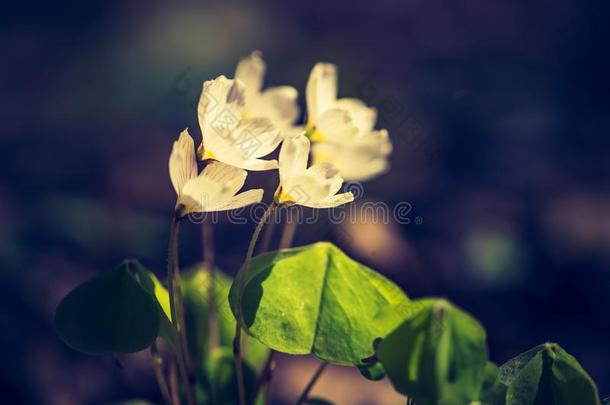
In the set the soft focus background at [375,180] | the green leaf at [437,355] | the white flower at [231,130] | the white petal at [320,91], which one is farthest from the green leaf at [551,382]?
the soft focus background at [375,180]

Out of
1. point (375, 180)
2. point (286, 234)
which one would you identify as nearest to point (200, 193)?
point (286, 234)

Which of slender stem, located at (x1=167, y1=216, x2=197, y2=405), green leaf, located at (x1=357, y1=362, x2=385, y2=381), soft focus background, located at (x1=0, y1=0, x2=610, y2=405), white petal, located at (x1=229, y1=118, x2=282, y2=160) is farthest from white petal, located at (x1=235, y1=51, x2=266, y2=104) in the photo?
soft focus background, located at (x1=0, y1=0, x2=610, y2=405)

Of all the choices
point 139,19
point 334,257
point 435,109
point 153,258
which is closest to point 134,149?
point 153,258

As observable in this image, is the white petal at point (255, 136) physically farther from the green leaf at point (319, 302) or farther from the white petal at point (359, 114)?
the white petal at point (359, 114)

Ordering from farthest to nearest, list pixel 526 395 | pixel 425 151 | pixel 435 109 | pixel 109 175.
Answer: pixel 435 109
pixel 425 151
pixel 109 175
pixel 526 395

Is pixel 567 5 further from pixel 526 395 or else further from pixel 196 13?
pixel 526 395

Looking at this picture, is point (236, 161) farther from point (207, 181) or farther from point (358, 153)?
point (358, 153)
